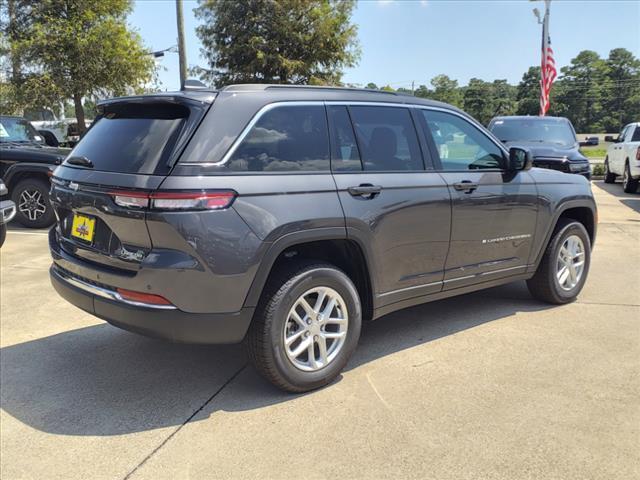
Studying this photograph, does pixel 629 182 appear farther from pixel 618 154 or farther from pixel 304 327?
pixel 304 327

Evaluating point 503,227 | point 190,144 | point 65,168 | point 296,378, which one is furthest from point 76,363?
point 503,227

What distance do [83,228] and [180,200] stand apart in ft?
2.79

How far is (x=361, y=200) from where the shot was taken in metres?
3.46

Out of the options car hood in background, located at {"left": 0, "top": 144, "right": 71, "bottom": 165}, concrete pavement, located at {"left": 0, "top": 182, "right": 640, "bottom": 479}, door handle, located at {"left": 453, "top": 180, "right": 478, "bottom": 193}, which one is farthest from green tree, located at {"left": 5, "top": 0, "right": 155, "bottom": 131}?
door handle, located at {"left": 453, "top": 180, "right": 478, "bottom": 193}

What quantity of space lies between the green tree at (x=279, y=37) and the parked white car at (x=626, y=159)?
35.6 feet

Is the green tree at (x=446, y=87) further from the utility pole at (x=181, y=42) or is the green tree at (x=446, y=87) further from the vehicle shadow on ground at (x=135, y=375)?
the vehicle shadow on ground at (x=135, y=375)

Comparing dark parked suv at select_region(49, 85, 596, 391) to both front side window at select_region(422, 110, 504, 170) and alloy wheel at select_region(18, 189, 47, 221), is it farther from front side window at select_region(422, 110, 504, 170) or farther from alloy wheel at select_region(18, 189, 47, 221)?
alloy wheel at select_region(18, 189, 47, 221)

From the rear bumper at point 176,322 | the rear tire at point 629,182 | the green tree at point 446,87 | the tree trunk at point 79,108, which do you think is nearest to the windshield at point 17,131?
the tree trunk at point 79,108

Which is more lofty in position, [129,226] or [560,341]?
[129,226]

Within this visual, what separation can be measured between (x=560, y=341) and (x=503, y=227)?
3.15 ft

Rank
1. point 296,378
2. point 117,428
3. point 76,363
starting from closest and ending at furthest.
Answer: point 117,428, point 296,378, point 76,363

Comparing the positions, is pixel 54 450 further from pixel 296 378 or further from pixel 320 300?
pixel 320 300

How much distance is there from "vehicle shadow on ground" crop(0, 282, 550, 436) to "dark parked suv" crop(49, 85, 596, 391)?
41cm

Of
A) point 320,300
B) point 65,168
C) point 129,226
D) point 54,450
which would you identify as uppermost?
point 65,168
